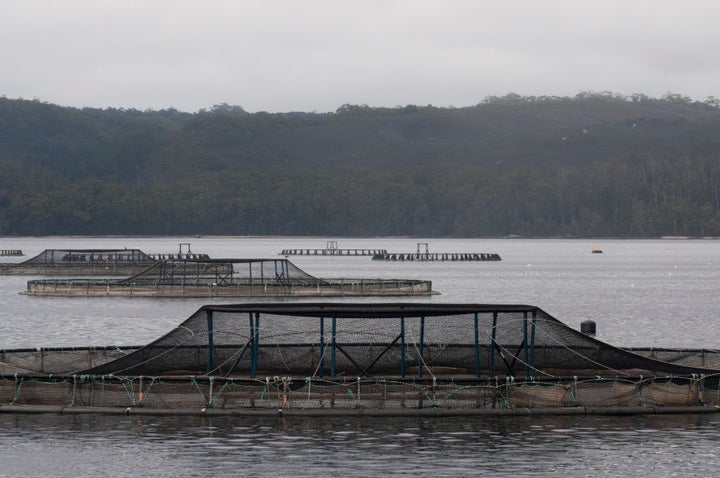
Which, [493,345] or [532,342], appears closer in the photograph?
[532,342]

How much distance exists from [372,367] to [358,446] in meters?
7.55

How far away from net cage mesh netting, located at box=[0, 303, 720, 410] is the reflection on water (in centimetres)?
74

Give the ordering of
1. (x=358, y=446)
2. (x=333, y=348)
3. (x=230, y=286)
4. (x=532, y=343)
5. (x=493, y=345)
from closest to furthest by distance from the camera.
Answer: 1. (x=358, y=446)
2. (x=333, y=348)
3. (x=532, y=343)
4. (x=493, y=345)
5. (x=230, y=286)

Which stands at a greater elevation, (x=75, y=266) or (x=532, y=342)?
(x=75, y=266)

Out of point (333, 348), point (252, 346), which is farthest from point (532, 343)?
point (252, 346)

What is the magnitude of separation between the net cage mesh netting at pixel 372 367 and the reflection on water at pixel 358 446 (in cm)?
74

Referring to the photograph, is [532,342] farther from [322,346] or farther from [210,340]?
[210,340]

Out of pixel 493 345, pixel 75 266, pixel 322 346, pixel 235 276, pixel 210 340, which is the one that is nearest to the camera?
pixel 210 340

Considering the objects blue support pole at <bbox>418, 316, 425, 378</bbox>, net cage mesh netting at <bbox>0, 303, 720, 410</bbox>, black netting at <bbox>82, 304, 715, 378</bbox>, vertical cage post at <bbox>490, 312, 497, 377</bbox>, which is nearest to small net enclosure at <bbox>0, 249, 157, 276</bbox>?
black netting at <bbox>82, 304, 715, 378</bbox>

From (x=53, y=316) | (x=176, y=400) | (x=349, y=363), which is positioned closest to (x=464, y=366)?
(x=349, y=363)

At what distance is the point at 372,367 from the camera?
Result: 41.8 meters

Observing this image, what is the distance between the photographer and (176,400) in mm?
38531

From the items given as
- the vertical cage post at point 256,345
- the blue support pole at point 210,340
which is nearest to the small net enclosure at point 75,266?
the vertical cage post at point 256,345

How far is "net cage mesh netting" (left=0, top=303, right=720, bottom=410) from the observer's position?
38500mm
